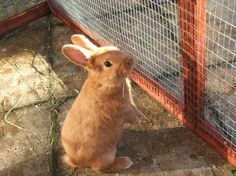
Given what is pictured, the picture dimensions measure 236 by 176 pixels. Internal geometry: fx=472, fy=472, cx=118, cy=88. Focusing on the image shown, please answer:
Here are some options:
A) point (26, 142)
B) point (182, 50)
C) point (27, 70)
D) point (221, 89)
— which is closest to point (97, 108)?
point (182, 50)

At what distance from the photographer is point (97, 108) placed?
290cm

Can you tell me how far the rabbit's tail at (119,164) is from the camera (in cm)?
306

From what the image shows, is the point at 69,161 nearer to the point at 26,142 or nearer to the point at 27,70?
the point at 26,142

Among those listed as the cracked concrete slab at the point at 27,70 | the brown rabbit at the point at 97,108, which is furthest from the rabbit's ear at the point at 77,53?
the cracked concrete slab at the point at 27,70

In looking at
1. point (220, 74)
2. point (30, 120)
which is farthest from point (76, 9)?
point (220, 74)

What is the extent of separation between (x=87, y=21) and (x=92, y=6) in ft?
0.64

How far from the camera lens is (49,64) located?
13.4ft

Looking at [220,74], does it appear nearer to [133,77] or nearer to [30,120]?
[133,77]

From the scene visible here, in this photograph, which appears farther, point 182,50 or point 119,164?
point 119,164

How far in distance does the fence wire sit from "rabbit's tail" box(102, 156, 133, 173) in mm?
552

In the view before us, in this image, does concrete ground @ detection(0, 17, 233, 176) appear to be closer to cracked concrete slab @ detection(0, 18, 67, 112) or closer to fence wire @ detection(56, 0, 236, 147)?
cracked concrete slab @ detection(0, 18, 67, 112)

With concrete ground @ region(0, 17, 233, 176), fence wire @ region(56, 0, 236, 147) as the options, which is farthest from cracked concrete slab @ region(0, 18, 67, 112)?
fence wire @ region(56, 0, 236, 147)

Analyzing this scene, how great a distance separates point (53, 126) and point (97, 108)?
2.32ft

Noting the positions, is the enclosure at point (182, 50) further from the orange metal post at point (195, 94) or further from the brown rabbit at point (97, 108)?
the brown rabbit at point (97, 108)
